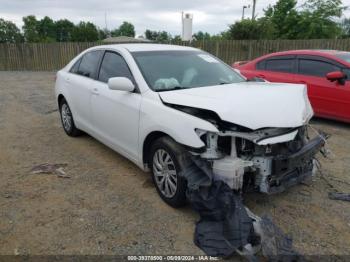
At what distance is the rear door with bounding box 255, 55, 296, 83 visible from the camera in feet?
23.6

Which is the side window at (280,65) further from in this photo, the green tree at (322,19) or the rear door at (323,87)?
the green tree at (322,19)

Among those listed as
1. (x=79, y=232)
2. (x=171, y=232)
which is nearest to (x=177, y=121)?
(x=171, y=232)

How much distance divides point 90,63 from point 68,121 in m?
1.36

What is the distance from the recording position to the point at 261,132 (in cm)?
319

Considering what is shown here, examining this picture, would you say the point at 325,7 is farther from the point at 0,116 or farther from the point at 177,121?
the point at 177,121

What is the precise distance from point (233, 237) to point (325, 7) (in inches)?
1048

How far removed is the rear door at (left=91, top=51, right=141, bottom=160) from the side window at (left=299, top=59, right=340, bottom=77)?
13.8 ft

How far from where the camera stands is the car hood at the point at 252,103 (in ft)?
10.2

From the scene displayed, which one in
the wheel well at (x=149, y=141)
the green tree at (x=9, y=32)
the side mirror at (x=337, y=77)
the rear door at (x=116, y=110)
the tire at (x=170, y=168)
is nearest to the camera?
the tire at (x=170, y=168)

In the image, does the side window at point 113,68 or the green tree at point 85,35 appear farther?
the green tree at point 85,35

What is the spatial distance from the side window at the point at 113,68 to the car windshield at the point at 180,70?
19 cm

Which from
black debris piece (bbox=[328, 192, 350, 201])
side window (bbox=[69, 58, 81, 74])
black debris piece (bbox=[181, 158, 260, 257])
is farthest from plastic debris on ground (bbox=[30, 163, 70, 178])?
black debris piece (bbox=[328, 192, 350, 201])

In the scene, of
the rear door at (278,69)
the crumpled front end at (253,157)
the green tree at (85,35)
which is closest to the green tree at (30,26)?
the green tree at (85,35)

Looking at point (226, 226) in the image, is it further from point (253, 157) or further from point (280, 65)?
point (280, 65)
